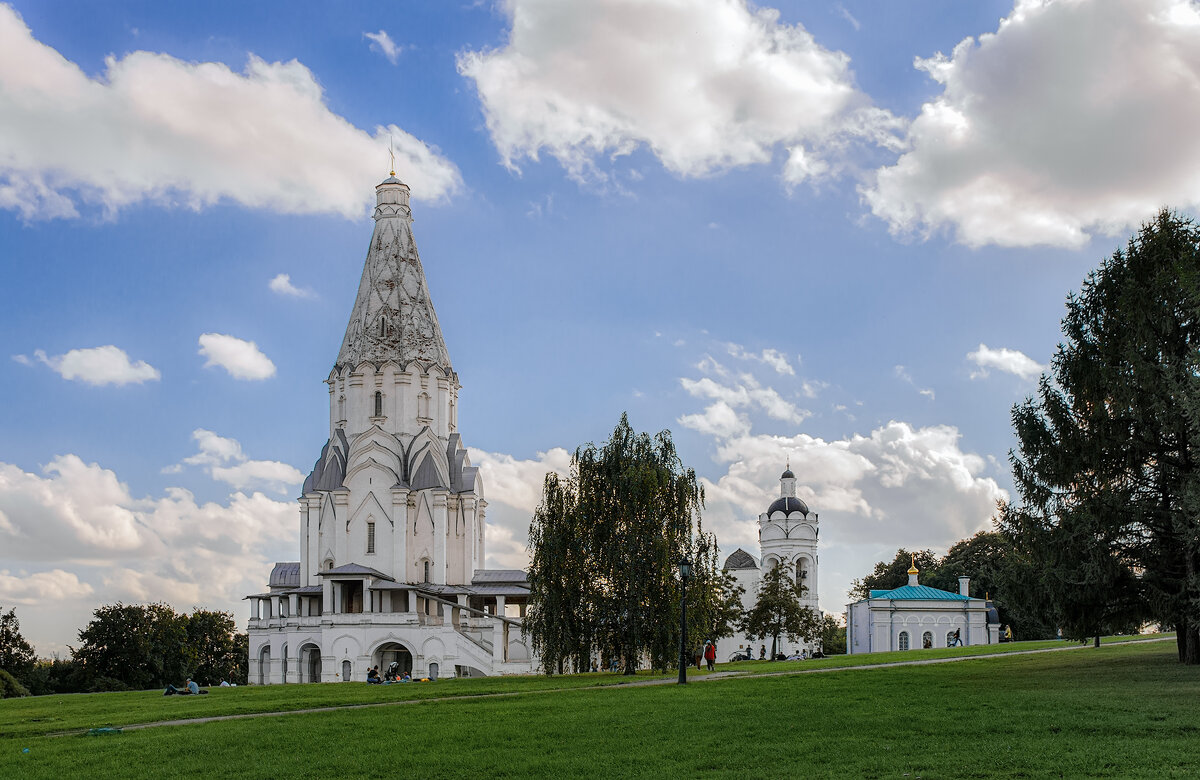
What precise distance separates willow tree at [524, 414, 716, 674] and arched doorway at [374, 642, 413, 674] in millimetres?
25071

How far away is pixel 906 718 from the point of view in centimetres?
1731

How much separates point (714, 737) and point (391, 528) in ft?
159

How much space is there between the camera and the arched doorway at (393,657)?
57531 millimetres

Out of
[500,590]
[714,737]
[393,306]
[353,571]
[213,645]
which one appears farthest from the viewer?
[213,645]

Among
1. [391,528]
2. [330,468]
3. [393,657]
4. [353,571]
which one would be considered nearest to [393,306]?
[330,468]

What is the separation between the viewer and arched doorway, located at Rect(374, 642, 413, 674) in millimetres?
57531

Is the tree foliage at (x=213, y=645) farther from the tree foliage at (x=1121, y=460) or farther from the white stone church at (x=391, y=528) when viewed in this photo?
the tree foliage at (x=1121, y=460)

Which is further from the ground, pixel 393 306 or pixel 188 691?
Answer: pixel 393 306

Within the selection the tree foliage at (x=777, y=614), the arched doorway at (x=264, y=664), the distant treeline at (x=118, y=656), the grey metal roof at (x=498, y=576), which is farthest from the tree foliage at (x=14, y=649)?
the tree foliage at (x=777, y=614)

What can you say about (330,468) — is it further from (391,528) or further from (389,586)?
(389,586)

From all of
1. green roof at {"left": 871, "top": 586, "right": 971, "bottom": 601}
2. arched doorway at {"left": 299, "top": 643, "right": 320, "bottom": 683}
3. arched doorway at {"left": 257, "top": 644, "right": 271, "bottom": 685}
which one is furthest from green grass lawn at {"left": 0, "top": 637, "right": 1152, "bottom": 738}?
green roof at {"left": 871, "top": 586, "right": 971, "bottom": 601}

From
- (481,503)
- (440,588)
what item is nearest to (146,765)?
(440,588)

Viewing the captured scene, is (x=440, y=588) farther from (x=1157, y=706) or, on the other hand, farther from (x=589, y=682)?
(x=1157, y=706)

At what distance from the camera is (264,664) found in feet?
208
